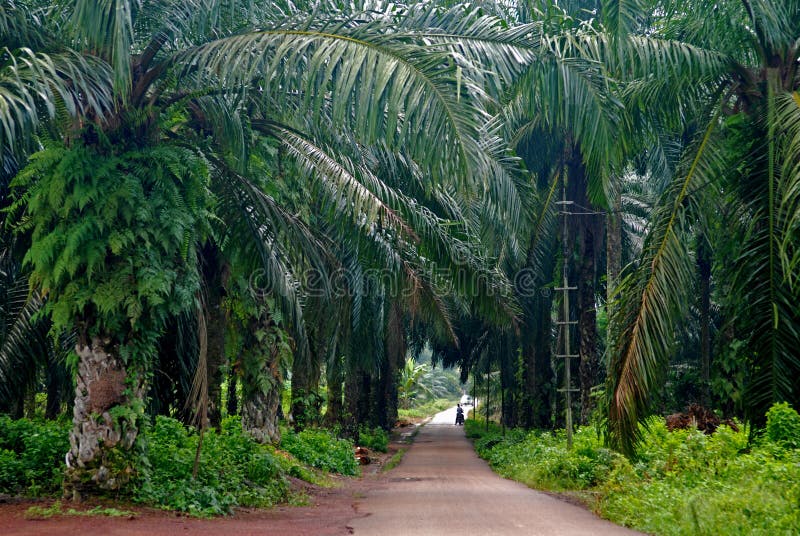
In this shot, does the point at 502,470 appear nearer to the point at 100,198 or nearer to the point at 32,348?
the point at 32,348

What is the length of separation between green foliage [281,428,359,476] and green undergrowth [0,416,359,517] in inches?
126

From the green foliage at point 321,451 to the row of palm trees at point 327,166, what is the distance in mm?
3856

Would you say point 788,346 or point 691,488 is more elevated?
point 788,346

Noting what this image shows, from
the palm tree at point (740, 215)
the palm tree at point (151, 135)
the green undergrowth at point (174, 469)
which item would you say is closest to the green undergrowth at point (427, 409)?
the green undergrowth at point (174, 469)

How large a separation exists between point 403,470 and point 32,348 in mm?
10762

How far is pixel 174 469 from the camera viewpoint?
11156 millimetres

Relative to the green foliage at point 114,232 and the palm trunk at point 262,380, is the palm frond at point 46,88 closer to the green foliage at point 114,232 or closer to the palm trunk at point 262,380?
the green foliage at point 114,232

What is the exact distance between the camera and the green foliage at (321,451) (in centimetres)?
1839

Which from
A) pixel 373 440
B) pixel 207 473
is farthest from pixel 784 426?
pixel 373 440

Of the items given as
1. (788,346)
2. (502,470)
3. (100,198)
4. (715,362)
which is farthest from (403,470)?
(100,198)

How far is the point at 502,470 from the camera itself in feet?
69.9

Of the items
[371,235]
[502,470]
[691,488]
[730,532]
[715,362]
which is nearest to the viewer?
[730,532]

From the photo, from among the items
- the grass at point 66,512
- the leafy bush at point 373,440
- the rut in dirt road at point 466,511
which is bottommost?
the leafy bush at point 373,440

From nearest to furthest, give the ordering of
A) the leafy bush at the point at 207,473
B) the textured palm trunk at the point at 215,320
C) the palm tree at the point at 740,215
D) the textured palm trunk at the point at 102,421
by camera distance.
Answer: the textured palm trunk at the point at 102,421 → the leafy bush at the point at 207,473 → the palm tree at the point at 740,215 → the textured palm trunk at the point at 215,320
